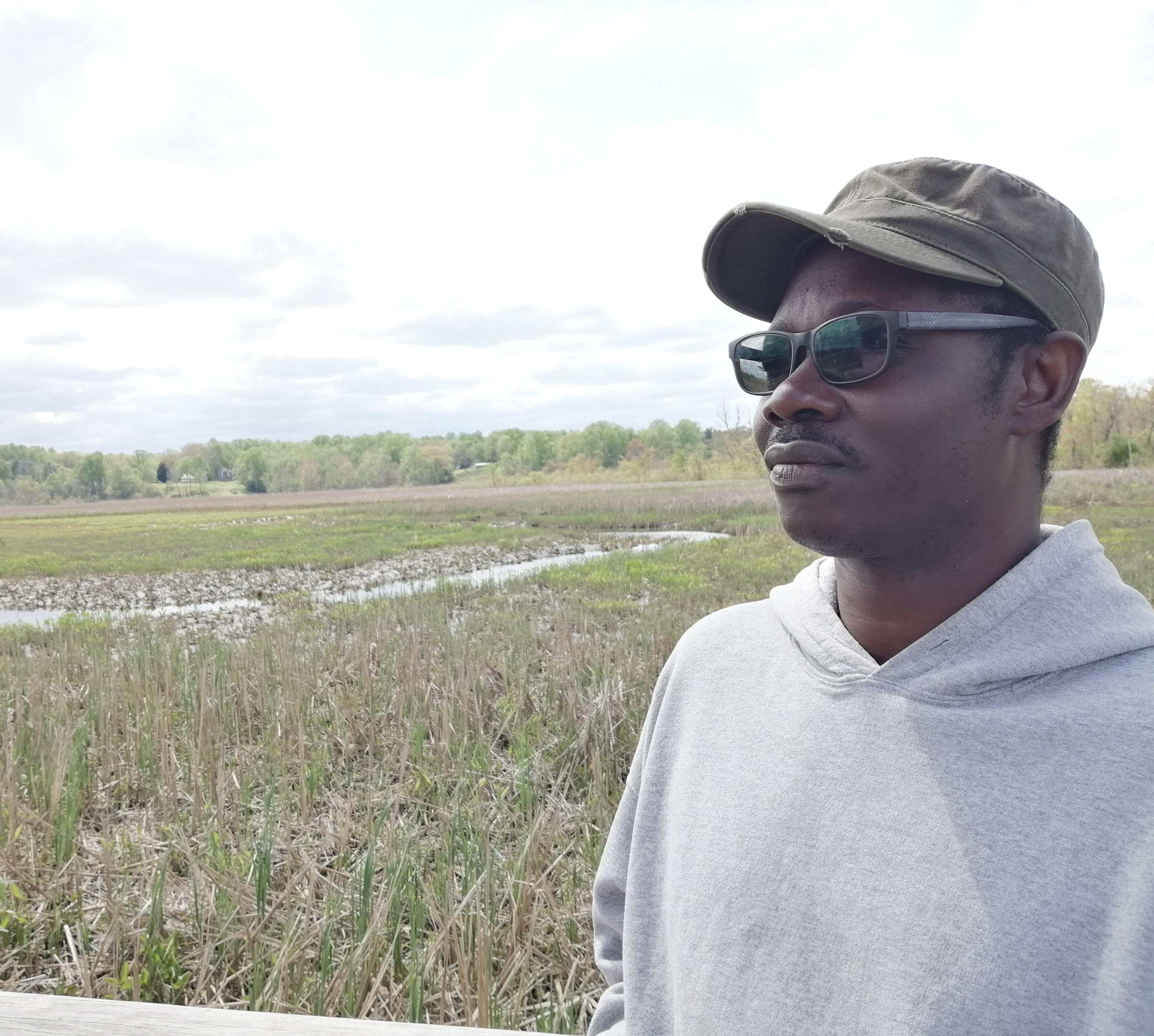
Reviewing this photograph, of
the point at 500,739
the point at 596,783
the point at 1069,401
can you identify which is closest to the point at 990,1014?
the point at 1069,401

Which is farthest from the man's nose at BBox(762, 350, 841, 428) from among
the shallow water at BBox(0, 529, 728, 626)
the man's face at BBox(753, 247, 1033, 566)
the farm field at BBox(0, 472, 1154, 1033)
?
the shallow water at BBox(0, 529, 728, 626)

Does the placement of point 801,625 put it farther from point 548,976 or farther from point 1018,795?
point 548,976

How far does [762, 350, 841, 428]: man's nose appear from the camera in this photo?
1171mm

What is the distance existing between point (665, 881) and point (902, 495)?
639mm

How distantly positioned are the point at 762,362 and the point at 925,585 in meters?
0.40

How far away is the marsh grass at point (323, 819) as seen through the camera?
2799mm

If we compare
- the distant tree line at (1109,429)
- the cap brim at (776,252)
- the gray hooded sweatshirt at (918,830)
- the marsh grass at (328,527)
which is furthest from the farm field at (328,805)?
the distant tree line at (1109,429)

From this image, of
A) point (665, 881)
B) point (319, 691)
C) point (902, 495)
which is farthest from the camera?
point (319, 691)

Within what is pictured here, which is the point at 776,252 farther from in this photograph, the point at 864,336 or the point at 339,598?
the point at 339,598

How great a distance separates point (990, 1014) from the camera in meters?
0.88

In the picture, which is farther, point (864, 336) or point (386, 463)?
point (386, 463)

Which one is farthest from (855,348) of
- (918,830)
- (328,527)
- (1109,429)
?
(1109,429)

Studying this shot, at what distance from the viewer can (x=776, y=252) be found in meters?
1.34

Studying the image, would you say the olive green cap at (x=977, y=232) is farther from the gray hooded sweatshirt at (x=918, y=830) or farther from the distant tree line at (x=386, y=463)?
the distant tree line at (x=386, y=463)
